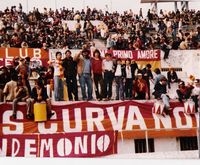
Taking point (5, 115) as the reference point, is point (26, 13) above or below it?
above

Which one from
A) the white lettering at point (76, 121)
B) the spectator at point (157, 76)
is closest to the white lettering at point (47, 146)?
the white lettering at point (76, 121)

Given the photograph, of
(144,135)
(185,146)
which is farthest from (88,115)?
(185,146)

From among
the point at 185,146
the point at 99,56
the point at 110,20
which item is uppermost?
the point at 110,20

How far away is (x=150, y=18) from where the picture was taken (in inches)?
191

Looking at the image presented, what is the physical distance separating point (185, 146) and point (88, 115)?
32.5 inches

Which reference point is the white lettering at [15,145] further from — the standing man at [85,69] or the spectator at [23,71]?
the standing man at [85,69]

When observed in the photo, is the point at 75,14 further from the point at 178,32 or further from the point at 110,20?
the point at 178,32

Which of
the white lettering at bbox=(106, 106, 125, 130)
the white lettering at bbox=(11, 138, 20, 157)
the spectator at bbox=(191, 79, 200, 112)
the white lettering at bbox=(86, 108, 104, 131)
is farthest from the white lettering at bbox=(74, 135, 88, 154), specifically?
the spectator at bbox=(191, 79, 200, 112)

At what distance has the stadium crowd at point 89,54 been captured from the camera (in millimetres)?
4762

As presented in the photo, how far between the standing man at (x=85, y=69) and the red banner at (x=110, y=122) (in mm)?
156

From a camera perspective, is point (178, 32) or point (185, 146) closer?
point (185, 146)

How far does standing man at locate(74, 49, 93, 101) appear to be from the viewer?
15.8ft

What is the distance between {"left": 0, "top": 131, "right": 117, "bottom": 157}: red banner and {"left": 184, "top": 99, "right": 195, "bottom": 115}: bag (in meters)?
0.61

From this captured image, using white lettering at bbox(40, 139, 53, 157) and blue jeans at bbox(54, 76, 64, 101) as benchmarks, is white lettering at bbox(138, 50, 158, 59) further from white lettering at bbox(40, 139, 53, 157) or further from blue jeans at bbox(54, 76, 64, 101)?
white lettering at bbox(40, 139, 53, 157)
